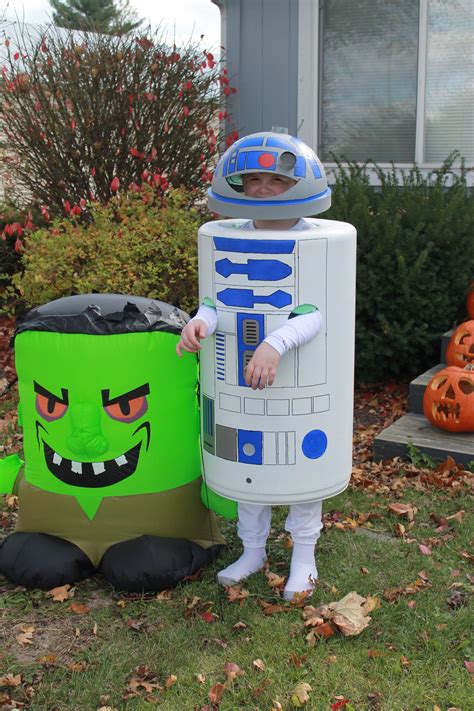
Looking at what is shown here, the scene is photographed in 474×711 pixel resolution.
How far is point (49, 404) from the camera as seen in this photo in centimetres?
349

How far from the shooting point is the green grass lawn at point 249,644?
2904 mm

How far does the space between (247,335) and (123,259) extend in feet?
10.9

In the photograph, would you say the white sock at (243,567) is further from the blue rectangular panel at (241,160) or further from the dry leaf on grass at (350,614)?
the blue rectangular panel at (241,160)

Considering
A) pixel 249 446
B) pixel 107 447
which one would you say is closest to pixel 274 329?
pixel 249 446

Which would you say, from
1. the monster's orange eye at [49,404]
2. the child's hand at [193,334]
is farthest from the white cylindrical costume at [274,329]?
the monster's orange eye at [49,404]

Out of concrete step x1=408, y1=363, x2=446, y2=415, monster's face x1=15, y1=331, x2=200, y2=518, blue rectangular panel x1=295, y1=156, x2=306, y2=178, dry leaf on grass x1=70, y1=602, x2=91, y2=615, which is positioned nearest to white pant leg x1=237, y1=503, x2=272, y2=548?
monster's face x1=15, y1=331, x2=200, y2=518

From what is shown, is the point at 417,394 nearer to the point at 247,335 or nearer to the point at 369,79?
the point at 247,335

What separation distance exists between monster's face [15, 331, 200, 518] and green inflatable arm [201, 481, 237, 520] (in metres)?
0.13

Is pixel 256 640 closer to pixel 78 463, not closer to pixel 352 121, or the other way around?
pixel 78 463

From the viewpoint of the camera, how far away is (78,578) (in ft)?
11.8

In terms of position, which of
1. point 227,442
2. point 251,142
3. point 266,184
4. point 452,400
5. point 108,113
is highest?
point 108,113

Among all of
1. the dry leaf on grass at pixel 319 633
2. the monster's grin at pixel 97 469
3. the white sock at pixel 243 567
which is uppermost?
the monster's grin at pixel 97 469

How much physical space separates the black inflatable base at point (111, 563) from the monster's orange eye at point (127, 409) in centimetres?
52

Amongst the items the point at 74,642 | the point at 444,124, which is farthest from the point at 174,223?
the point at 74,642
